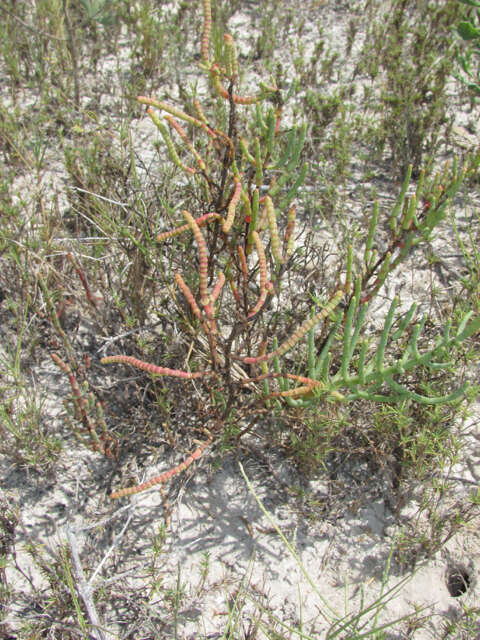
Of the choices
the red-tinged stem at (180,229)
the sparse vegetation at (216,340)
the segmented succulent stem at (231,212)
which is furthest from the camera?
the sparse vegetation at (216,340)

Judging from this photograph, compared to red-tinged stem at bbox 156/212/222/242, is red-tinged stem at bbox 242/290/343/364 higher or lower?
lower

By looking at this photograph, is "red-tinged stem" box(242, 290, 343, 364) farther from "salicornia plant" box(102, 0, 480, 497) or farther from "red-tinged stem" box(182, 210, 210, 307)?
"red-tinged stem" box(182, 210, 210, 307)

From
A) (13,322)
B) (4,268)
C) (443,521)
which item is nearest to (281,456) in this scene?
(443,521)

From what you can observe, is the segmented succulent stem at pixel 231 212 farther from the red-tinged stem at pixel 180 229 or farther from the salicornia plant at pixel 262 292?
the red-tinged stem at pixel 180 229

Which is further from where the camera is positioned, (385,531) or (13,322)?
(13,322)

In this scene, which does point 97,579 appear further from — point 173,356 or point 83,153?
point 83,153

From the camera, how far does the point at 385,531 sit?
6.70ft

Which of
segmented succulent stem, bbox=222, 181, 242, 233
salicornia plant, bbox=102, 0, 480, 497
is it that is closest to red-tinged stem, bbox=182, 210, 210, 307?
salicornia plant, bbox=102, 0, 480, 497

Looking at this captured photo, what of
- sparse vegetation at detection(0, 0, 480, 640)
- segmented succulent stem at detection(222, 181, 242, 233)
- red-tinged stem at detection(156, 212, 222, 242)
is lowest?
sparse vegetation at detection(0, 0, 480, 640)

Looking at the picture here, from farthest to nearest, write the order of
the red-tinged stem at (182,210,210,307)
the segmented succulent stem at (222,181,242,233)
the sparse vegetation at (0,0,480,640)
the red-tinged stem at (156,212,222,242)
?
1. the sparse vegetation at (0,0,480,640)
2. the red-tinged stem at (156,212,222,242)
3. the segmented succulent stem at (222,181,242,233)
4. the red-tinged stem at (182,210,210,307)

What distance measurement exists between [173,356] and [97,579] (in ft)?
2.99

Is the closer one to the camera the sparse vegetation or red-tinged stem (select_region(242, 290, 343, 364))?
red-tinged stem (select_region(242, 290, 343, 364))

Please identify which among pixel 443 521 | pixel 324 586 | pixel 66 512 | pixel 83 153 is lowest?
pixel 324 586

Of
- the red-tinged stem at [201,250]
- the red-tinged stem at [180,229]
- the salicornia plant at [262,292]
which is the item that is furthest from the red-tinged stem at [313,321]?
the red-tinged stem at [180,229]
